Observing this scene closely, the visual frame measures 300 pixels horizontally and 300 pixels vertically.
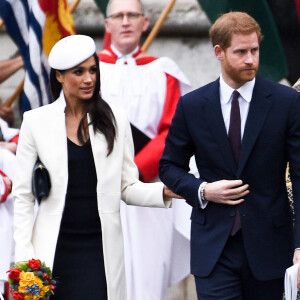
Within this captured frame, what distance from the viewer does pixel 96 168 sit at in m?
6.28

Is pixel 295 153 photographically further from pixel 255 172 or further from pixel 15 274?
pixel 15 274

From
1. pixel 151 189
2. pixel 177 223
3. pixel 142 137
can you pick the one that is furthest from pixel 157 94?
pixel 151 189

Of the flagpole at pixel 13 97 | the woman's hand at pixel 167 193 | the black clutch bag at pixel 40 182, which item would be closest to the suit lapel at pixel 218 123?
the woman's hand at pixel 167 193

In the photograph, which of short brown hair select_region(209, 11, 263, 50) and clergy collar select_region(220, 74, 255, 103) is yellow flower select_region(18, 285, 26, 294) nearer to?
clergy collar select_region(220, 74, 255, 103)

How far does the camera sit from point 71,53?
21.0ft

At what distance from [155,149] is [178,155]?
168 cm

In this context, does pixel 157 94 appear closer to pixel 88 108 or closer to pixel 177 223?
pixel 177 223

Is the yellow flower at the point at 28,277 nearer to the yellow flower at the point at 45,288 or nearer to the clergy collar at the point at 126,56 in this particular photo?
the yellow flower at the point at 45,288

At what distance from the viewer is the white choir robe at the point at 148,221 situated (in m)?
8.20

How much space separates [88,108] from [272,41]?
2.56 metres

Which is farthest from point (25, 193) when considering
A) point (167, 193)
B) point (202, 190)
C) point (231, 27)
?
point (231, 27)

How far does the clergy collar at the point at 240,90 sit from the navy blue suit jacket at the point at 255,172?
0.03 meters

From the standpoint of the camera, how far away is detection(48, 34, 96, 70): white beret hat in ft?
21.0

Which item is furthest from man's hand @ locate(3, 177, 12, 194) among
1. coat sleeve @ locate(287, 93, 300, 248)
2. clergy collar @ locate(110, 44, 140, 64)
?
coat sleeve @ locate(287, 93, 300, 248)
